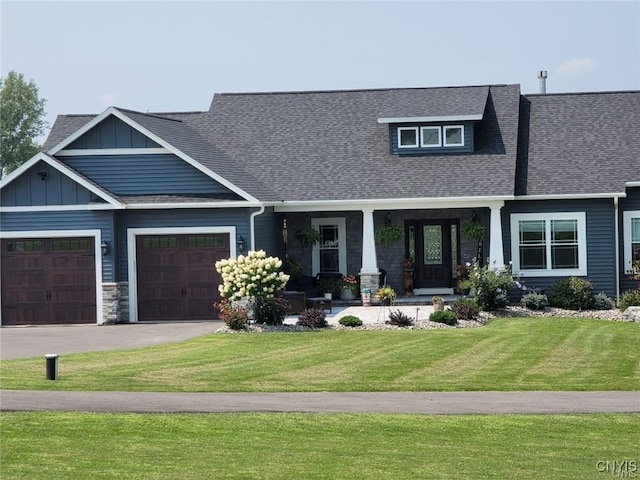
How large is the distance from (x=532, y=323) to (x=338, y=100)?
12615 millimetres

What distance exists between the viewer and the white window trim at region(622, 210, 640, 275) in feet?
104

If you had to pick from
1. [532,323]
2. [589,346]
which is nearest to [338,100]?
[532,323]

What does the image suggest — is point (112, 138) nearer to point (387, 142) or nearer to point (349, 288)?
point (349, 288)

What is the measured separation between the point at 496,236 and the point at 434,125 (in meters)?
4.74

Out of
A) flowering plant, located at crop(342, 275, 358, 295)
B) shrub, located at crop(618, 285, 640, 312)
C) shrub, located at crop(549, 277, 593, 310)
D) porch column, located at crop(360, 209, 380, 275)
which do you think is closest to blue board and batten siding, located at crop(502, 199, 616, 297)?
shrub, located at crop(549, 277, 593, 310)

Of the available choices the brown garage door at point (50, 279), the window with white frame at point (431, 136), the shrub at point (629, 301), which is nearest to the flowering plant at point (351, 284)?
the window with white frame at point (431, 136)

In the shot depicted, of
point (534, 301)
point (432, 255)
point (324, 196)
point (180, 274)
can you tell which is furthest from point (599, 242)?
point (180, 274)

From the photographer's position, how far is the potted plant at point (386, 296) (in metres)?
31.7

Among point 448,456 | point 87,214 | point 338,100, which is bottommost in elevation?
point 448,456

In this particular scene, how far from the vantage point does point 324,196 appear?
3212 centimetres

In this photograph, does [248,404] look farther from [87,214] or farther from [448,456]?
[87,214]

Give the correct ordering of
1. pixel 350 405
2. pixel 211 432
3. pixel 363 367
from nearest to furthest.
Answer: pixel 211 432 → pixel 350 405 → pixel 363 367

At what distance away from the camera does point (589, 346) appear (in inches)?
930

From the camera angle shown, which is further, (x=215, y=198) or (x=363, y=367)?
(x=215, y=198)
